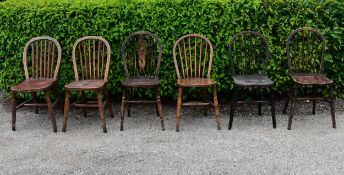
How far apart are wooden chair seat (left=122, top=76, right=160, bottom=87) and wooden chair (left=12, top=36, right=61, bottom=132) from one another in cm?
90

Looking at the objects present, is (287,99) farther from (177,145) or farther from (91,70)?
(91,70)

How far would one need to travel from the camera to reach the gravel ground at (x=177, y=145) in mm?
4098

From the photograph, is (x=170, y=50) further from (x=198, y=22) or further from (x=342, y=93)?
(x=342, y=93)

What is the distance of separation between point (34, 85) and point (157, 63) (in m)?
1.50

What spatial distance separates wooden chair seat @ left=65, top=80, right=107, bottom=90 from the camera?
4914 mm

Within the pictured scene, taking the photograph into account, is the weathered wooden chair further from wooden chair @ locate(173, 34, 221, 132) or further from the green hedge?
wooden chair @ locate(173, 34, 221, 132)

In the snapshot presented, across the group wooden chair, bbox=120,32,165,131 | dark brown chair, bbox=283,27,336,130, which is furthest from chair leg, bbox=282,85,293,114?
wooden chair, bbox=120,32,165,131

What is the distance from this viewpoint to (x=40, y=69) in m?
5.46

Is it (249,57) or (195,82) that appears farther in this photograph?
(249,57)

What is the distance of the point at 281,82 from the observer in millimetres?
5750

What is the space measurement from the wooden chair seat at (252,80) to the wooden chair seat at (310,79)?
343 mm

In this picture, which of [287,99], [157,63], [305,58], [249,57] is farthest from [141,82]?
[305,58]

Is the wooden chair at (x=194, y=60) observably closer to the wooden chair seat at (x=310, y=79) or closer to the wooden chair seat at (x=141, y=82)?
the wooden chair seat at (x=141, y=82)

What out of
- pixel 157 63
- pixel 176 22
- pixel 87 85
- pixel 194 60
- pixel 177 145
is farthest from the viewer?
pixel 194 60
